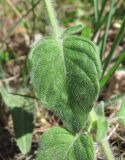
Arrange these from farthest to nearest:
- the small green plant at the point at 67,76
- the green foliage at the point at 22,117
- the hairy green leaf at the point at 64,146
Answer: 1. the green foliage at the point at 22,117
2. the hairy green leaf at the point at 64,146
3. the small green plant at the point at 67,76

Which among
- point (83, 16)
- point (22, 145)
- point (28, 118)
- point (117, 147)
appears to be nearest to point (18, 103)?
point (28, 118)

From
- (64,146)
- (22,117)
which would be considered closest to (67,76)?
(64,146)

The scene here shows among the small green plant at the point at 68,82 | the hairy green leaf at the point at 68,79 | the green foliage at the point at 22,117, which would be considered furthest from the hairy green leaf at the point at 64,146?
the green foliage at the point at 22,117

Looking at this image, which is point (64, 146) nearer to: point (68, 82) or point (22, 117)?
point (68, 82)

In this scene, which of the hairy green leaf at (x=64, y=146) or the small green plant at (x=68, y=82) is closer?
the small green plant at (x=68, y=82)

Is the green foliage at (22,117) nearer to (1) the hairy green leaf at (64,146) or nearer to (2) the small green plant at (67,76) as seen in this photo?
(1) the hairy green leaf at (64,146)

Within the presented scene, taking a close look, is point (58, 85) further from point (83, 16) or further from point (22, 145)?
point (83, 16)

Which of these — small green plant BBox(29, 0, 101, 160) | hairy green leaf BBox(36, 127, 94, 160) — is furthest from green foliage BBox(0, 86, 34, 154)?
small green plant BBox(29, 0, 101, 160)
